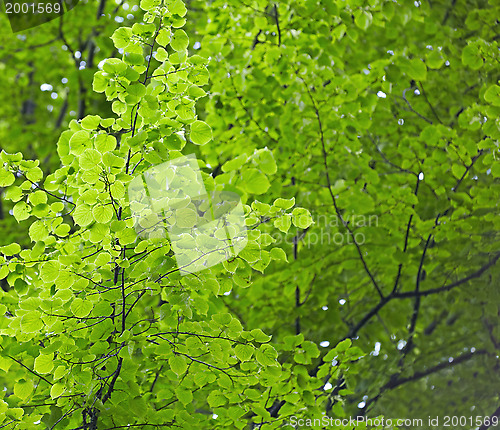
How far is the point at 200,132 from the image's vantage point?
6.10ft

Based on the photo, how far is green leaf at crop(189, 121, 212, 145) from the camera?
185 cm

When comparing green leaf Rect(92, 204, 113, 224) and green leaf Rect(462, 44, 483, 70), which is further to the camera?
green leaf Rect(462, 44, 483, 70)

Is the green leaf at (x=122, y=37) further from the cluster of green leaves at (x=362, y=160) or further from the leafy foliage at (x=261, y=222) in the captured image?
the cluster of green leaves at (x=362, y=160)

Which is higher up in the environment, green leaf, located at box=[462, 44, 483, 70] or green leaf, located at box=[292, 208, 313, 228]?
green leaf, located at box=[462, 44, 483, 70]

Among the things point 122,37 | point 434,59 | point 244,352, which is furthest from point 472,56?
point 244,352

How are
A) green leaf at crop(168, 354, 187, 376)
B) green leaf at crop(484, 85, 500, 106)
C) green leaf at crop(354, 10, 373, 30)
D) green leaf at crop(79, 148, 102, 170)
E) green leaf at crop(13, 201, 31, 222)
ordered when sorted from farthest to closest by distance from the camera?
green leaf at crop(354, 10, 373, 30)
green leaf at crop(484, 85, 500, 106)
green leaf at crop(13, 201, 31, 222)
green leaf at crop(168, 354, 187, 376)
green leaf at crop(79, 148, 102, 170)

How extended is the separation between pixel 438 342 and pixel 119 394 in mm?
4217

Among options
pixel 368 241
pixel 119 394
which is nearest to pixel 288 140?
pixel 368 241

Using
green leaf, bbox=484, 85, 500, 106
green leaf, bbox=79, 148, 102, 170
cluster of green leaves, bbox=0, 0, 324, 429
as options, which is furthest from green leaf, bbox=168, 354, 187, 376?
green leaf, bbox=484, 85, 500, 106

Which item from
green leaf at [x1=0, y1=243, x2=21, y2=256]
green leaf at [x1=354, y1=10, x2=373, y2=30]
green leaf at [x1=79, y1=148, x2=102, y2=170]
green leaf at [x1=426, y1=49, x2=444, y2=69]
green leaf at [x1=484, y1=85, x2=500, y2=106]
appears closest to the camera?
green leaf at [x1=79, y1=148, x2=102, y2=170]

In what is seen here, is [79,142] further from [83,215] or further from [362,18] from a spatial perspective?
[362,18]

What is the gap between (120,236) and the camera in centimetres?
180

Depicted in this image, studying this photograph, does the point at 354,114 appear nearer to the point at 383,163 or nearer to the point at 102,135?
the point at 383,163

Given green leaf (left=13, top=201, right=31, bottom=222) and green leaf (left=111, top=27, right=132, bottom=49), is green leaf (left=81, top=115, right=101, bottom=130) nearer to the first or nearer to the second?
green leaf (left=111, top=27, right=132, bottom=49)
